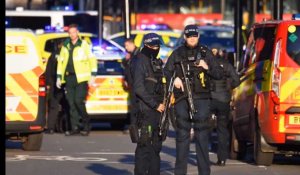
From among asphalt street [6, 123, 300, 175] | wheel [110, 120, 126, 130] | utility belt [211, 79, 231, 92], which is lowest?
wheel [110, 120, 126, 130]

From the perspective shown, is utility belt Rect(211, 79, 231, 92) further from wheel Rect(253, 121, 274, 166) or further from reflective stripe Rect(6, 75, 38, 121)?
reflective stripe Rect(6, 75, 38, 121)

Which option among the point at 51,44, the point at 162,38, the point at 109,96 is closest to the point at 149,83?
the point at 109,96

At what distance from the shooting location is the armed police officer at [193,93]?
11812 mm

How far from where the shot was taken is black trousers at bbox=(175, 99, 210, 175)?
38.8 ft

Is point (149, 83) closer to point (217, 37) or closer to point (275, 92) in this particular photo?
point (275, 92)

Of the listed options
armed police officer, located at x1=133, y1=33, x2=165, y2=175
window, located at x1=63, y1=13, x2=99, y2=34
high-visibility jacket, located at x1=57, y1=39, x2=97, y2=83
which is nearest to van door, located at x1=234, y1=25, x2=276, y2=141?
armed police officer, located at x1=133, y1=33, x2=165, y2=175

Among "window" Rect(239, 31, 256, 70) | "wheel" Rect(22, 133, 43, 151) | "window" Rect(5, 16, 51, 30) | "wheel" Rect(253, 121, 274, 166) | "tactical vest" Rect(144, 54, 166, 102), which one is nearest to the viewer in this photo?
"tactical vest" Rect(144, 54, 166, 102)

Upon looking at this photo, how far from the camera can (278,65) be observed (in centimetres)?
1391
